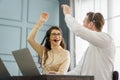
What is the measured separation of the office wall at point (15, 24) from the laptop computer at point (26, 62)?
7.96 ft

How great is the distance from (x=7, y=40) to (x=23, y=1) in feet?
2.34

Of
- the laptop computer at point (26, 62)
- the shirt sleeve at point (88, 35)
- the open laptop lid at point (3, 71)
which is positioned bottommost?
the open laptop lid at point (3, 71)

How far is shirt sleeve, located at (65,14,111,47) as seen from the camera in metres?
2.02

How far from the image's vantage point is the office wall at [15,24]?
4148mm

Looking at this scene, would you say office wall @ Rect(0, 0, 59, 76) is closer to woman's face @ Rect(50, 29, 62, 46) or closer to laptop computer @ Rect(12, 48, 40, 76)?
woman's face @ Rect(50, 29, 62, 46)

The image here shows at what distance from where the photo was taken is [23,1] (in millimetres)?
4402

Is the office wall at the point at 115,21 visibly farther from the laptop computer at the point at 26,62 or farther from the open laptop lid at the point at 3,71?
the laptop computer at the point at 26,62

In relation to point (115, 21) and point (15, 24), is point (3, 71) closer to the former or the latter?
point (115, 21)

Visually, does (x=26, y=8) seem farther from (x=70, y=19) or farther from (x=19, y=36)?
(x=70, y=19)

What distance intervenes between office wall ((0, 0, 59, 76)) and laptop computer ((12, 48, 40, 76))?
243 centimetres

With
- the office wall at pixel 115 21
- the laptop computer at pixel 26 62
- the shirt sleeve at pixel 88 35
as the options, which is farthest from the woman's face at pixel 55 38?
the laptop computer at pixel 26 62

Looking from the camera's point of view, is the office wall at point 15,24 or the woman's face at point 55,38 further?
the office wall at point 15,24

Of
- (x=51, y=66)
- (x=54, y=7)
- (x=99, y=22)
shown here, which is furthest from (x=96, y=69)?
(x=54, y=7)

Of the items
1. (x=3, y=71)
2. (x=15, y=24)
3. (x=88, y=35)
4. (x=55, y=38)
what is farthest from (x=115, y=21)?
(x=3, y=71)
